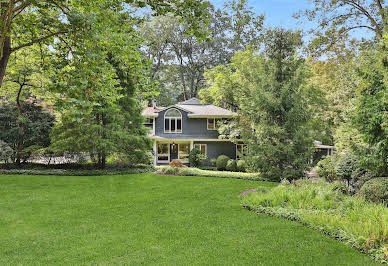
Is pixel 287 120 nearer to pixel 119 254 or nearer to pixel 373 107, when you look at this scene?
pixel 373 107

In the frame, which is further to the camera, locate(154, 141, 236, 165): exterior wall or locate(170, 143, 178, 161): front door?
locate(170, 143, 178, 161): front door

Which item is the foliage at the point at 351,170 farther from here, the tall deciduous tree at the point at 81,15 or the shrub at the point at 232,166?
the shrub at the point at 232,166

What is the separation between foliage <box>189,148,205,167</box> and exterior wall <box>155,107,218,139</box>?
1746 mm

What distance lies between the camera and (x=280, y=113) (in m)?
17.0

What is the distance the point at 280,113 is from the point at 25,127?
632 inches

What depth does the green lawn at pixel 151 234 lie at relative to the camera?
5.04m

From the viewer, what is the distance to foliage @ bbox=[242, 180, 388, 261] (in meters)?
5.47

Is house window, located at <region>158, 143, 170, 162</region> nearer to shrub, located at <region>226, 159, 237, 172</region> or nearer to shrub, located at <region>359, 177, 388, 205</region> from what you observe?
shrub, located at <region>226, 159, 237, 172</region>

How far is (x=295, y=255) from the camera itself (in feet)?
17.1

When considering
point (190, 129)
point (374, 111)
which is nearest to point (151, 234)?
point (374, 111)

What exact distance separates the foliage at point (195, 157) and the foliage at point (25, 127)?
11211 millimetres

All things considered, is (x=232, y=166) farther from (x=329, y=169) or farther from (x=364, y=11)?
(x=364, y=11)

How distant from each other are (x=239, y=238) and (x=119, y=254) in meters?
2.48

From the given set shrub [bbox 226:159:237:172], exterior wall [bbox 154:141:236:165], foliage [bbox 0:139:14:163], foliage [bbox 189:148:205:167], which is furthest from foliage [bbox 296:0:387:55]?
foliage [bbox 0:139:14:163]
